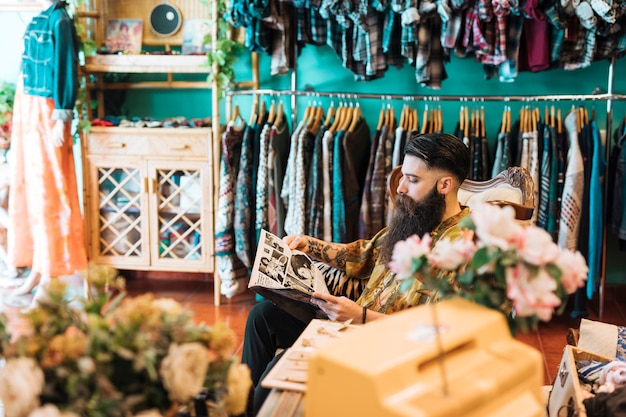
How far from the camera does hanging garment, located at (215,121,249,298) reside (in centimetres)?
396

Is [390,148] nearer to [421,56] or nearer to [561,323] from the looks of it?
[421,56]

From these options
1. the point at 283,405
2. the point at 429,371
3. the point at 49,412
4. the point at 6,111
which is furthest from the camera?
the point at 6,111

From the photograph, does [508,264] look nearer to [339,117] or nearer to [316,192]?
[316,192]

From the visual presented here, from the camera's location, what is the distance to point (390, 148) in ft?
12.3

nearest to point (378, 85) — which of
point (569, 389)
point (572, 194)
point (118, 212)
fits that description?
point (572, 194)

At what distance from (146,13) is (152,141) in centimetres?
94

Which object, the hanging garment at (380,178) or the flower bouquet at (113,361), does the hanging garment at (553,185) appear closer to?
the hanging garment at (380,178)

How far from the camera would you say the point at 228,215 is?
3990mm

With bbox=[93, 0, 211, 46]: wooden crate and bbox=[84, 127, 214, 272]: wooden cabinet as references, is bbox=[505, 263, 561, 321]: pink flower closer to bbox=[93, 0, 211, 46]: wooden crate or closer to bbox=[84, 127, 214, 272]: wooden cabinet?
bbox=[84, 127, 214, 272]: wooden cabinet

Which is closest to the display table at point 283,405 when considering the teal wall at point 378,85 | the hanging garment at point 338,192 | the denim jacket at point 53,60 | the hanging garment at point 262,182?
the hanging garment at point 338,192

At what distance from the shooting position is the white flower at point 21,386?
3.74 feet

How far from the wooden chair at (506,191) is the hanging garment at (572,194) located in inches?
43.6

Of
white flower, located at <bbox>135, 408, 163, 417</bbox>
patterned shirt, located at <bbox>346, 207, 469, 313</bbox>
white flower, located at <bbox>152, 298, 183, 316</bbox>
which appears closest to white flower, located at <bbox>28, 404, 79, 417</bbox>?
white flower, located at <bbox>135, 408, 163, 417</bbox>

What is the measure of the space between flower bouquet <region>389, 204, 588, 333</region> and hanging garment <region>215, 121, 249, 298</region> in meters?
2.64
